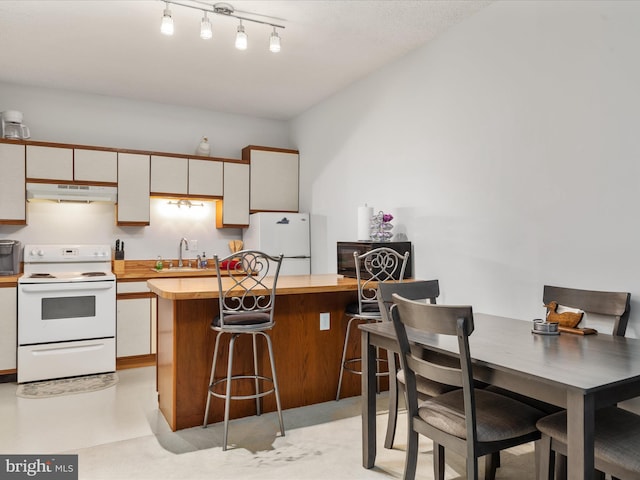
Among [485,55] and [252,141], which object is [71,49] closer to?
[252,141]

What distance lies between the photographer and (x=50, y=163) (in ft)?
14.5

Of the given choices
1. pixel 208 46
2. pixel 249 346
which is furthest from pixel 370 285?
pixel 208 46

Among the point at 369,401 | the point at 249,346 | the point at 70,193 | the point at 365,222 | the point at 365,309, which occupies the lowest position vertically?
the point at 369,401

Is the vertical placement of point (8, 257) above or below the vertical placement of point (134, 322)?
above

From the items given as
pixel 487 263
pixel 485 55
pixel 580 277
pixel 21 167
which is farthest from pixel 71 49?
pixel 580 277

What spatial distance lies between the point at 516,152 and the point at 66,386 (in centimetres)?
384

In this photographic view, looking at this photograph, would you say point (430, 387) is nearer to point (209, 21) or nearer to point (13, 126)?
point (209, 21)

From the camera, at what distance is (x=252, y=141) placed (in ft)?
18.9

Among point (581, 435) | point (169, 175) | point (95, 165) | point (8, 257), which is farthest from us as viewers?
point (169, 175)

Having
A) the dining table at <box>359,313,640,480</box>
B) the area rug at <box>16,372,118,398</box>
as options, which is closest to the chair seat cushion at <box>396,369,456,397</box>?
the dining table at <box>359,313,640,480</box>

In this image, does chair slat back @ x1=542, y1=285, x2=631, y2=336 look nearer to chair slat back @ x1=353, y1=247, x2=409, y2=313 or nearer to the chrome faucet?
chair slat back @ x1=353, y1=247, x2=409, y2=313

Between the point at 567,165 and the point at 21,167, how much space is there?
445 cm

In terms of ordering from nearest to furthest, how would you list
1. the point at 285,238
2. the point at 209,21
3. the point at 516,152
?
1. the point at 516,152
2. the point at 209,21
3. the point at 285,238

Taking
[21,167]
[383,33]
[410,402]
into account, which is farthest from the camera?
[21,167]
